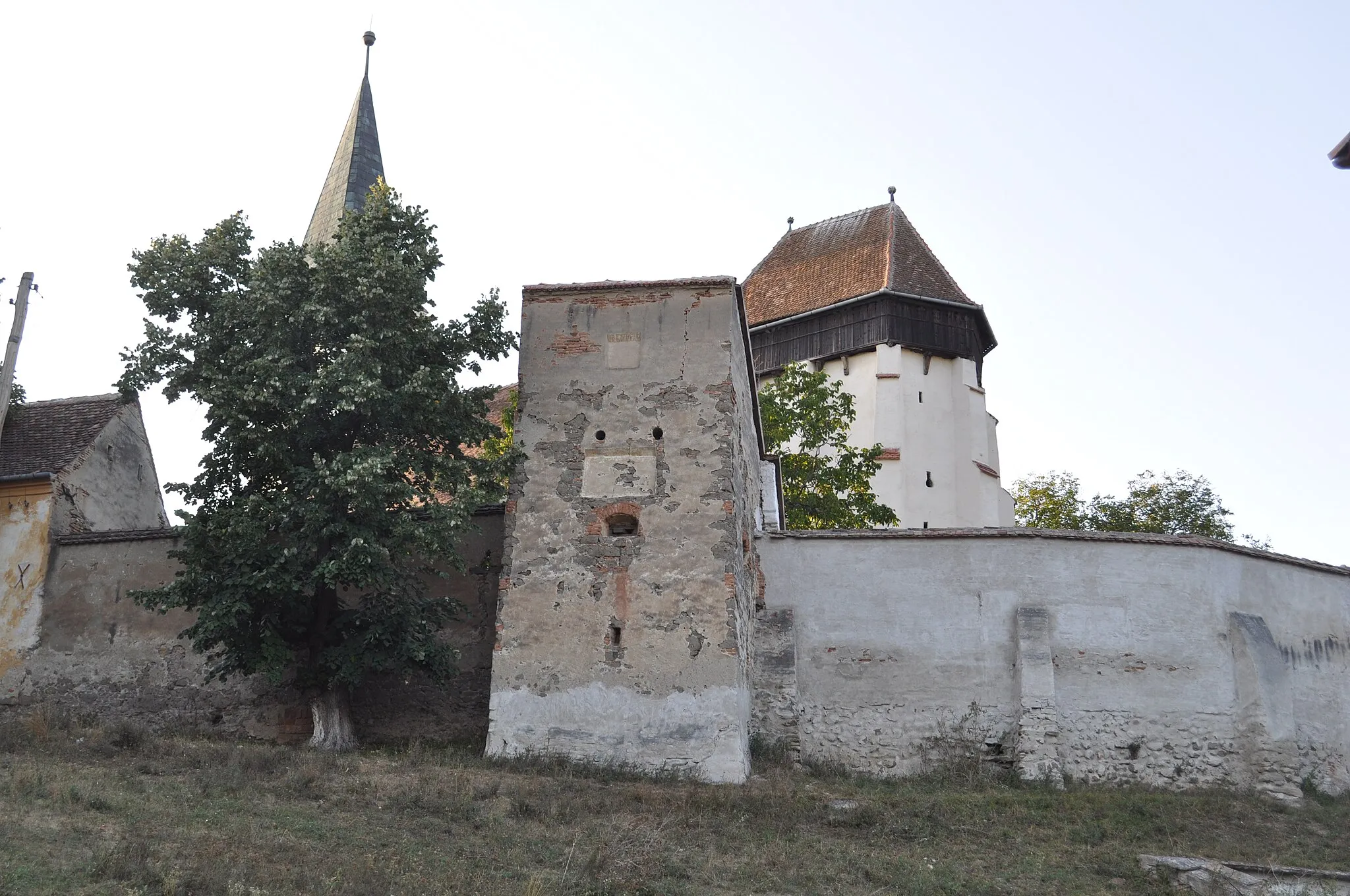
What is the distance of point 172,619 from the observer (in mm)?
18516

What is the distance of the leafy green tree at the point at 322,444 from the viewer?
16.0 m

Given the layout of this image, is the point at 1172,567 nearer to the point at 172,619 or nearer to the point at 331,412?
the point at 331,412

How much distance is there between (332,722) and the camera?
54.1ft

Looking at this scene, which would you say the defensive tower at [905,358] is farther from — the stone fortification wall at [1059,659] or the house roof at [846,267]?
the stone fortification wall at [1059,659]

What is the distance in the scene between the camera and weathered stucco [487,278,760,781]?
1586 centimetres

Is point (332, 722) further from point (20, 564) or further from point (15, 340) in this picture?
point (15, 340)

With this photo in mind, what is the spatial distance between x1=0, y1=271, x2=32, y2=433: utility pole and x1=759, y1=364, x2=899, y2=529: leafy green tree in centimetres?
1663

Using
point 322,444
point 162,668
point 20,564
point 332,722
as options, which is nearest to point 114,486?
point 20,564

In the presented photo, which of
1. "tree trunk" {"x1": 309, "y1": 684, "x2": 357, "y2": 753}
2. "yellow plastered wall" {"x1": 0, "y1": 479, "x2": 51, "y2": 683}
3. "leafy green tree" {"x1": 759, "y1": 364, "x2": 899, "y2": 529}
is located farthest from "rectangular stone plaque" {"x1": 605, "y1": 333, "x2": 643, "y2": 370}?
"leafy green tree" {"x1": 759, "y1": 364, "x2": 899, "y2": 529}

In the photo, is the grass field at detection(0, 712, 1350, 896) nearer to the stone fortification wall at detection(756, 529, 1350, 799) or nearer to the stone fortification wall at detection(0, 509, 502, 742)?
the stone fortification wall at detection(756, 529, 1350, 799)

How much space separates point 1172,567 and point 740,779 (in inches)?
293

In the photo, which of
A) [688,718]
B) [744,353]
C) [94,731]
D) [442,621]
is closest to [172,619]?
[94,731]

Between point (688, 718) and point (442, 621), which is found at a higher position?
point (442, 621)

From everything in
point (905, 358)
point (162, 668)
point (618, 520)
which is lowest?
point (162, 668)
